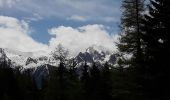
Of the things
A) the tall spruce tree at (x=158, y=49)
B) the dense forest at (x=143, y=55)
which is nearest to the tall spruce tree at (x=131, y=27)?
the dense forest at (x=143, y=55)

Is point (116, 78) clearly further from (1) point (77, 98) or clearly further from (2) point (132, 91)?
(1) point (77, 98)

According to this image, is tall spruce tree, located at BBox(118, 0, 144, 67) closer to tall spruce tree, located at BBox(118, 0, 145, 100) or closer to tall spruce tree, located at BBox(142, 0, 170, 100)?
tall spruce tree, located at BBox(118, 0, 145, 100)

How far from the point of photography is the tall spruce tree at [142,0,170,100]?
97.9ft

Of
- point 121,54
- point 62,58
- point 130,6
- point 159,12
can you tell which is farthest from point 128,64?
point 62,58

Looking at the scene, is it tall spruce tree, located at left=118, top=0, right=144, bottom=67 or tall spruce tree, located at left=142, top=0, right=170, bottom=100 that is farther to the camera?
tall spruce tree, located at left=118, top=0, right=144, bottom=67

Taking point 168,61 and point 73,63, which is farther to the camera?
point 73,63

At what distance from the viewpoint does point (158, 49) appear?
29953 millimetres

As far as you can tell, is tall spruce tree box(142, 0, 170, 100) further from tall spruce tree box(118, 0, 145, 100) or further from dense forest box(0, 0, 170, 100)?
tall spruce tree box(118, 0, 145, 100)

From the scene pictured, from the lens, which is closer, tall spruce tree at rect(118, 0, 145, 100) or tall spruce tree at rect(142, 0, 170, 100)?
tall spruce tree at rect(142, 0, 170, 100)

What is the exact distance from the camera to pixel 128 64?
128 feet

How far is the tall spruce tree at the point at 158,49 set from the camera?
29.8 metres

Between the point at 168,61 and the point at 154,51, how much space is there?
1131 millimetres

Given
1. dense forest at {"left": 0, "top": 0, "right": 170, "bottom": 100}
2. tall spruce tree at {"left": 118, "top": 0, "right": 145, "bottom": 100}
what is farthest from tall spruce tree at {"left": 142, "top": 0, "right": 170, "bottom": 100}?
tall spruce tree at {"left": 118, "top": 0, "right": 145, "bottom": 100}

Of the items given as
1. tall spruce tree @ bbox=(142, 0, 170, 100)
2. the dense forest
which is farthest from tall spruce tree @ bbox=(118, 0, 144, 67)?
tall spruce tree @ bbox=(142, 0, 170, 100)
